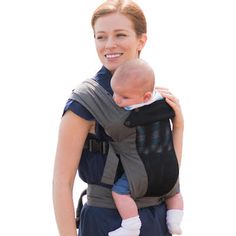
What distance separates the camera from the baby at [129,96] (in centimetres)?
266

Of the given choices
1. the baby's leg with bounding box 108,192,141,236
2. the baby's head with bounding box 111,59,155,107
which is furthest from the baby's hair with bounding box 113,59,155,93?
the baby's leg with bounding box 108,192,141,236

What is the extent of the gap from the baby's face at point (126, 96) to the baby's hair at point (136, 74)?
0.09 ft

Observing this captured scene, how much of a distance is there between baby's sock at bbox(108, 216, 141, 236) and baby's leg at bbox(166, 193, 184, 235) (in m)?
0.24

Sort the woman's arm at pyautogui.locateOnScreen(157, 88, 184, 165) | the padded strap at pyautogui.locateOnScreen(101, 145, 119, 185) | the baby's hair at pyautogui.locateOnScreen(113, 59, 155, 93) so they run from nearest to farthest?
the baby's hair at pyautogui.locateOnScreen(113, 59, 155, 93) < the padded strap at pyautogui.locateOnScreen(101, 145, 119, 185) < the woman's arm at pyautogui.locateOnScreen(157, 88, 184, 165)

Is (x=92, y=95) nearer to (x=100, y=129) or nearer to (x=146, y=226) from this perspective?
(x=100, y=129)

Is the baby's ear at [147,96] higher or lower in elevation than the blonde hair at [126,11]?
Result: lower

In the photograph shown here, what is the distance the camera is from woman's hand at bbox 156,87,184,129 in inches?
113

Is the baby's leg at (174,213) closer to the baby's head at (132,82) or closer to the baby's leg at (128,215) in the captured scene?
the baby's leg at (128,215)

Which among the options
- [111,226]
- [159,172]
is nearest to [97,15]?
[159,172]

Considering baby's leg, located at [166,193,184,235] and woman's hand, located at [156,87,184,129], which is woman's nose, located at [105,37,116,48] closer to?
woman's hand, located at [156,87,184,129]

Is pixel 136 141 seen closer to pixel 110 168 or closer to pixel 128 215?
pixel 110 168

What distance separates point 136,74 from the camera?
266 centimetres

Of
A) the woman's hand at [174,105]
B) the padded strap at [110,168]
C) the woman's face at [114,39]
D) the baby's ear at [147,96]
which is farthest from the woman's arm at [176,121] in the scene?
the padded strap at [110,168]

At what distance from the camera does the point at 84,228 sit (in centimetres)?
293
